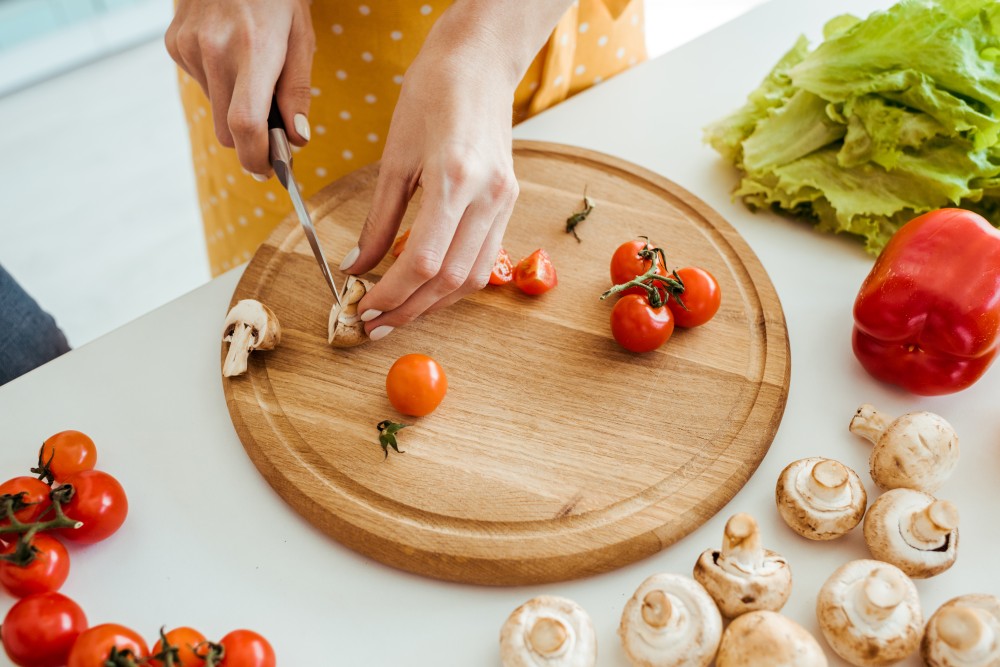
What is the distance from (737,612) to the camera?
3.07ft

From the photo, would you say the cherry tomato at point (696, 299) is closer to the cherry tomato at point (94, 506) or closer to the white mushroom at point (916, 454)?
the white mushroom at point (916, 454)

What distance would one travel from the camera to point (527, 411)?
1182 millimetres

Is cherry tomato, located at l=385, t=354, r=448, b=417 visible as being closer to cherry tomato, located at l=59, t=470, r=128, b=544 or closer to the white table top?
the white table top

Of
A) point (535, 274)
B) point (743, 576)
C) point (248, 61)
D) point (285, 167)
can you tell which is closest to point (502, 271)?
point (535, 274)

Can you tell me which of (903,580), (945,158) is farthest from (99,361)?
(945,158)

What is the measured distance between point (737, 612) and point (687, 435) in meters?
0.28

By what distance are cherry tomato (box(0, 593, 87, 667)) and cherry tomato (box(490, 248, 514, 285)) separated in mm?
740

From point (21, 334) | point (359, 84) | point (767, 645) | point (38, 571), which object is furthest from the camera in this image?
point (359, 84)

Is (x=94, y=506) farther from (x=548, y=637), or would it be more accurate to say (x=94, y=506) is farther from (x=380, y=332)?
(x=548, y=637)

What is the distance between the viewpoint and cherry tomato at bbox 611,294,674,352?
3.99ft

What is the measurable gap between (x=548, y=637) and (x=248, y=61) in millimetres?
894

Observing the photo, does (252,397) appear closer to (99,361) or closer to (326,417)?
(326,417)

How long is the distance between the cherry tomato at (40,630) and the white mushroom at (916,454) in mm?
999

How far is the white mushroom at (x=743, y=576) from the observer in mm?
920
